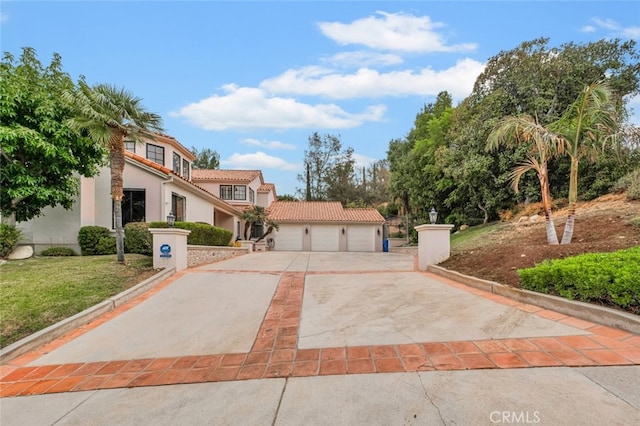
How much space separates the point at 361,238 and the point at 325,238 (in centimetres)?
282

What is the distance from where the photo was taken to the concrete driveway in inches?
94.0

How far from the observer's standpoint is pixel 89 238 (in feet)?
36.0

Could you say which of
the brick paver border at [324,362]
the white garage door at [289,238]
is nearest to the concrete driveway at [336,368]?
the brick paver border at [324,362]

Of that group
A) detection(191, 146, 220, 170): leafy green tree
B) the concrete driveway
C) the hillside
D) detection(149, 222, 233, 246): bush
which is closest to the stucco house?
detection(149, 222, 233, 246): bush

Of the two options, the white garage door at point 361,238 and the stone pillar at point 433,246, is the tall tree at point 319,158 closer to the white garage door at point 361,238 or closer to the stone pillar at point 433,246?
the white garage door at point 361,238

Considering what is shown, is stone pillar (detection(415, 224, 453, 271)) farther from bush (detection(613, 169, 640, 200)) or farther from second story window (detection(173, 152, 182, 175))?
second story window (detection(173, 152, 182, 175))

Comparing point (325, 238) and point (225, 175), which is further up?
point (225, 175)

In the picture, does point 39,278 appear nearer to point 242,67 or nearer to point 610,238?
point 242,67

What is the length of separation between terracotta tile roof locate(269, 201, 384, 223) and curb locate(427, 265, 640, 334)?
1779 cm

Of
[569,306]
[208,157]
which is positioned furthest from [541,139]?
[208,157]

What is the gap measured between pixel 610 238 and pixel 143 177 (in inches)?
596

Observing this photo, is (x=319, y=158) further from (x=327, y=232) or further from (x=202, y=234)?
(x=202, y=234)

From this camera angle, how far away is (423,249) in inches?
350

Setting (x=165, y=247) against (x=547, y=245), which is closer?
(x=547, y=245)
